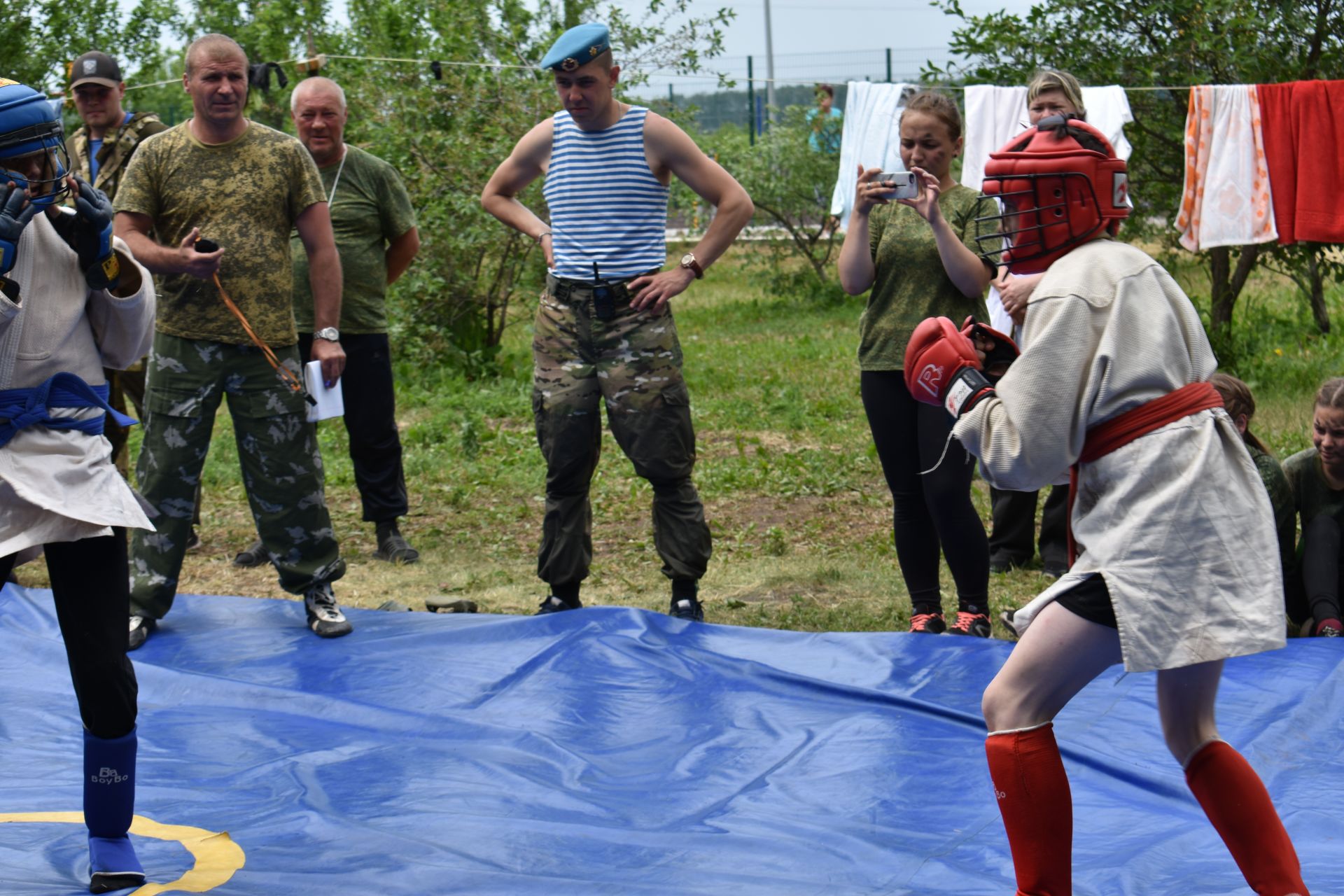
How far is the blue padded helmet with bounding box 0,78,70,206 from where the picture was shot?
2.85 meters

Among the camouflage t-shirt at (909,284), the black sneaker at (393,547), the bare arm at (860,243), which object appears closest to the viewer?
the bare arm at (860,243)

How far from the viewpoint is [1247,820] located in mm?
2580

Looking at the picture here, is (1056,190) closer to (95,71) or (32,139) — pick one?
(32,139)

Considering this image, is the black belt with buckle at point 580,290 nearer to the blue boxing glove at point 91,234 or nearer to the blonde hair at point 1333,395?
the blue boxing glove at point 91,234

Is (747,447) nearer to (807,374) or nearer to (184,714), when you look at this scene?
(807,374)

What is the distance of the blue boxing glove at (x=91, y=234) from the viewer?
2.96 metres

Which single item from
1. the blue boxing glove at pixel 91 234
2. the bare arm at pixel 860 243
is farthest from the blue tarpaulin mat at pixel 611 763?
the blue boxing glove at pixel 91 234

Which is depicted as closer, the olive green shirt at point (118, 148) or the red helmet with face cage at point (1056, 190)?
the red helmet with face cage at point (1056, 190)

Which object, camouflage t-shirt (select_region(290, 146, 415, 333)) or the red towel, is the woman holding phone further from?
the red towel

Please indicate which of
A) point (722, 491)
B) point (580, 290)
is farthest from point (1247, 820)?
point (722, 491)

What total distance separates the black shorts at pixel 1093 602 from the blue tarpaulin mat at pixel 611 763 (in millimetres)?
408

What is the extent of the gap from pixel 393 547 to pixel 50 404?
336 cm

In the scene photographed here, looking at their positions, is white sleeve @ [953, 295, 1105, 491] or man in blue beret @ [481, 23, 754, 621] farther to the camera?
man in blue beret @ [481, 23, 754, 621]

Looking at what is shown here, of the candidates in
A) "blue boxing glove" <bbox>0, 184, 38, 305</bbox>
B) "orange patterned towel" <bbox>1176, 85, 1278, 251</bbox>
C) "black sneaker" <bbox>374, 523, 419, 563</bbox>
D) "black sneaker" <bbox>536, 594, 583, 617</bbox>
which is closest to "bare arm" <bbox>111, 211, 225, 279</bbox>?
"blue boxing glove" <bbox>0, 184, 38, 305</bbox>
